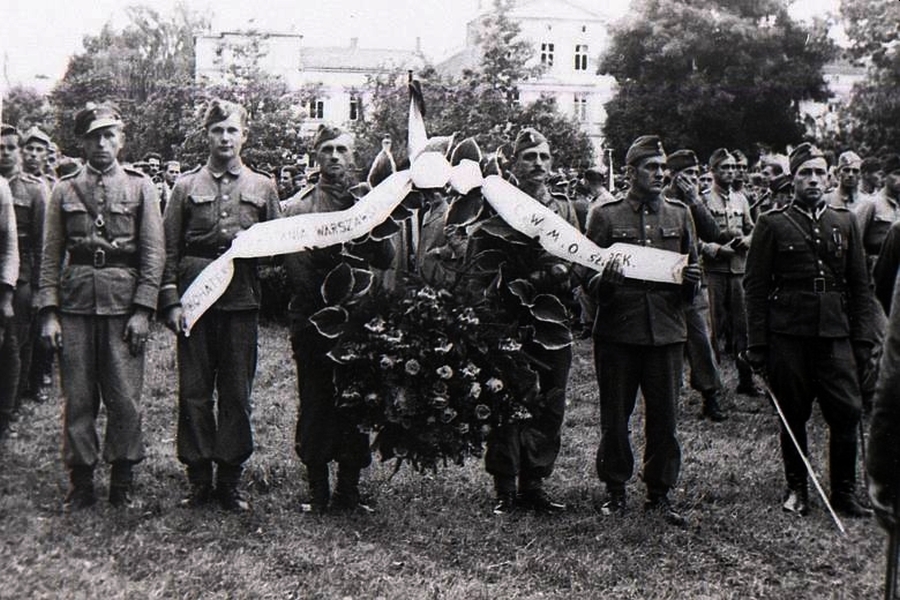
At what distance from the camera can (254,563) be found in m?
4.95

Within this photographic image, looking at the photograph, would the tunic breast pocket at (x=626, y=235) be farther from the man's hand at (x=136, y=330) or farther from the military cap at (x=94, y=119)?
the military cap at (x=94, y=119)

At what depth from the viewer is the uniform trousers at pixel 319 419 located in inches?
227

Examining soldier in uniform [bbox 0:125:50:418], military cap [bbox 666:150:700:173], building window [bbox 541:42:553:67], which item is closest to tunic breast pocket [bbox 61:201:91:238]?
soldier in uniform [bbox 0:125:50:418]

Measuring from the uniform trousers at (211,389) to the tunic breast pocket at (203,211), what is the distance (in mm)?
500

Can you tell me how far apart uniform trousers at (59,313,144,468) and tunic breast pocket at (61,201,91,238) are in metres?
0.47

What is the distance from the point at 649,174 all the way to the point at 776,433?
312cm

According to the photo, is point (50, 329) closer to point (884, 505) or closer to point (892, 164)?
point (884, 505)

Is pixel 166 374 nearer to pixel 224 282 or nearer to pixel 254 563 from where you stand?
pixel 224 282

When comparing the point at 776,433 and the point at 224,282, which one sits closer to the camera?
the point at 224,282

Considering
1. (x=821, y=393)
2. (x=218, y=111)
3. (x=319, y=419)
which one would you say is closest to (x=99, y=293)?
(x=218, y=111)

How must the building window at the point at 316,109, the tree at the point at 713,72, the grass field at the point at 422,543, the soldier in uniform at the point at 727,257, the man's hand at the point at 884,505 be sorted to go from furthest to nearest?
1. the tree at the point at 713,72
2. the building window at the point at 316,109
3. the soldier in uniform at the point at 727,257
4. the grass field at the point at 422,543
5. the man's hand at the point at 884,505

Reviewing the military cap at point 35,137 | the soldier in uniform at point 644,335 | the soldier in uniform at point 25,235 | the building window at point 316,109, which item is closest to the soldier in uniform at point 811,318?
the soldier in uniform at point 644,335

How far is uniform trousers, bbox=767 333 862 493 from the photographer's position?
6055 mm

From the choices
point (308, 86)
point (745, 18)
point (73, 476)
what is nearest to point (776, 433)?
point (73, 476)
